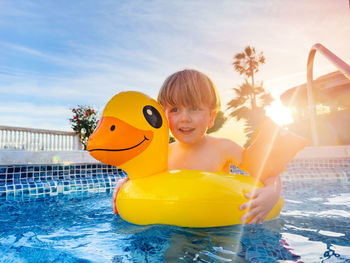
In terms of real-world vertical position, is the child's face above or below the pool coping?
above

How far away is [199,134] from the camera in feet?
7.58

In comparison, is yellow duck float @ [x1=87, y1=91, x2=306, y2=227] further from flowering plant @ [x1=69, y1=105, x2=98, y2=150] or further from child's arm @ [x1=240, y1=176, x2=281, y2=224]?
flowering plant @ [x1=69, y1=105, x2=98, y2=150]

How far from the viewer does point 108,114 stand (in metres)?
2.09

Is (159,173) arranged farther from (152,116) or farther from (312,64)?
(312,64)

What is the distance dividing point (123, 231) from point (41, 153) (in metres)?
4.16

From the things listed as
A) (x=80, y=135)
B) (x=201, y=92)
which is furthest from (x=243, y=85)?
(x=201, y=92)

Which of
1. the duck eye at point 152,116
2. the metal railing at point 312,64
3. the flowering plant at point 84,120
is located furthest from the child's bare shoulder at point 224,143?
the flowering plant at point 84,120

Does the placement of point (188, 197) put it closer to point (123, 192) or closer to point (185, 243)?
point (185, 243)

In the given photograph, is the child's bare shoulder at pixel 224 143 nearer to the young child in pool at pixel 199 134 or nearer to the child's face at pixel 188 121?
the young child in pool at pixel 199 134

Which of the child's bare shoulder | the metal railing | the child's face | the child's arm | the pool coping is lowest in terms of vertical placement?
the pool coping

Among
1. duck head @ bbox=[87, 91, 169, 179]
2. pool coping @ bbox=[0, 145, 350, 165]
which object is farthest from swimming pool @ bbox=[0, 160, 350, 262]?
pool coping @ bbox=[0, 145, 350, 165]

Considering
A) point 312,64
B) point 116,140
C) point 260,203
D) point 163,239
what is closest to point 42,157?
point 116,140

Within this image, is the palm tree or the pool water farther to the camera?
the palm tree

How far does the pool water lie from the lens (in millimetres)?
1460
